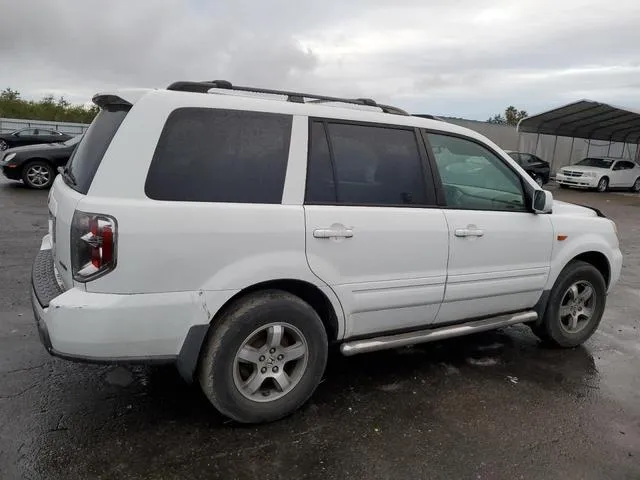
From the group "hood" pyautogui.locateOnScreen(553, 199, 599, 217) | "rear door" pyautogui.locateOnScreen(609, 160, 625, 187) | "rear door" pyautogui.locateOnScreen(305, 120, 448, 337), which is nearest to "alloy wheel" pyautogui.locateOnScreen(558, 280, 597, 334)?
"hood" pyautogui.locateOnScreen(553, 199, 599, 217)

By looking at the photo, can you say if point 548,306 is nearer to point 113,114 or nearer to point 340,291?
point 340,291

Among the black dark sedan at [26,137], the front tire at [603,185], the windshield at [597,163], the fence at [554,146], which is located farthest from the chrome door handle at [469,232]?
the fence at [554,146]

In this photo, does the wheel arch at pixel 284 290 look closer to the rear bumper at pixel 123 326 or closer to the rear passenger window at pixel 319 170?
the rear bumper at pixel 123 326

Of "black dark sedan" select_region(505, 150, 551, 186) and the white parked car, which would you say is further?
"black dark sedan" select_region(505, 150, 551, 186)

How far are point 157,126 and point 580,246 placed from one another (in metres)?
3.46

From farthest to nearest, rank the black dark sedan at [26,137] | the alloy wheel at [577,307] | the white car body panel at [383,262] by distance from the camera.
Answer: the black dark sedan at [26,137]
the alloy wheel at [577,307]
the white car body panel at [383,262]

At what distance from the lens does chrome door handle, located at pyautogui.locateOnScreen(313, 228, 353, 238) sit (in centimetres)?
307

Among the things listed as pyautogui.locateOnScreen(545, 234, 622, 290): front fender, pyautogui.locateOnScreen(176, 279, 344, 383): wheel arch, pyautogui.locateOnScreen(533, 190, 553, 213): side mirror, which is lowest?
pyautogui.locateOnScreen(176, 279, 344, 383): wheel arch

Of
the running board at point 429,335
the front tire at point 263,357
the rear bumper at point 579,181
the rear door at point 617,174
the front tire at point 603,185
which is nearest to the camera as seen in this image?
the front tire at point 263,357

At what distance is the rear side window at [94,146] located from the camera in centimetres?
283

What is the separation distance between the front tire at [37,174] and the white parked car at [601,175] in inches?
817

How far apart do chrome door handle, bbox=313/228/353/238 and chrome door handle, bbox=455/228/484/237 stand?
35.0 inches

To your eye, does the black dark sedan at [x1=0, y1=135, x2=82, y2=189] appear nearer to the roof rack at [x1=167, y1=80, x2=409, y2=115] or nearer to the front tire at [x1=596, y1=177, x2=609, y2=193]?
the roof rack at [x1=167, y1=80, x2=409, y2=115]

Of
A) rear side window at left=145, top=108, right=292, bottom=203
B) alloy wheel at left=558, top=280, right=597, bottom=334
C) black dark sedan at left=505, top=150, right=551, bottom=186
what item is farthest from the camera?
black dark sedan at left=505, top=150, right=551, bottom=186
